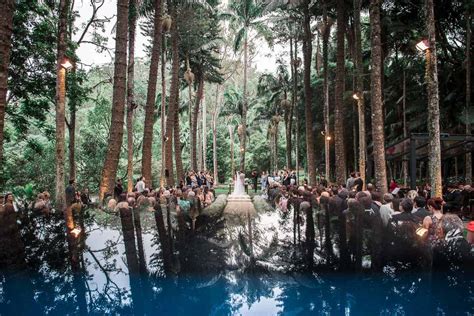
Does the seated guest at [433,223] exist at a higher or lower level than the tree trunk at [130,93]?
lower

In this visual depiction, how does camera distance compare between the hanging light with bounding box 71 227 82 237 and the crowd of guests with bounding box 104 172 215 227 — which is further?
the crowd of guests with bounding box 104 172 215 227

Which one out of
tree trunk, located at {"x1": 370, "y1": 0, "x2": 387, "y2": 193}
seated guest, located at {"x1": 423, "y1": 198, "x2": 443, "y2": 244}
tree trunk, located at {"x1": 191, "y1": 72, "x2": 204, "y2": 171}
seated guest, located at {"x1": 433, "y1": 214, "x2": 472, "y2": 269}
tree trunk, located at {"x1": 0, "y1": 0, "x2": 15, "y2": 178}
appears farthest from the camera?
tree trunk, located at {"x1": 191, "y1": 72, "x2": 204, "y2": 171}

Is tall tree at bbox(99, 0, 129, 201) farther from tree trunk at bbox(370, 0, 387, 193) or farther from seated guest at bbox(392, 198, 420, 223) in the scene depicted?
seated guest at bbox(392, 198, 420, 223)

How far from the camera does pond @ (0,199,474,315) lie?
7.78ft

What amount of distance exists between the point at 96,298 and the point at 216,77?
4215cm

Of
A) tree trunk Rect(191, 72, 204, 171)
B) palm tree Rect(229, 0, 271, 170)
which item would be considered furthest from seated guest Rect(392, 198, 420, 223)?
palm tree Rect(229, 0, 271, 170)

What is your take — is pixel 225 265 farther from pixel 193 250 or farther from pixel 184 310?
pixel 184 310

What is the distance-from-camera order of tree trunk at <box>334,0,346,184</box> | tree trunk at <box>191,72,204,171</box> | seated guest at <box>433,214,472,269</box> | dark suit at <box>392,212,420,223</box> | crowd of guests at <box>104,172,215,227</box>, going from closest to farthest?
1. seated guest at <box>433,214,472,269</box>
2. dark suit at <box>392,212,420,223</box>
3. crowd of guests at <box>104,172,215,227</box>
4. tree trunk at <box>334,0,346,184</box>
5. tree trunk at <box>191,72,204,171</box>

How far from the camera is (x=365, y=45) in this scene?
39.7m

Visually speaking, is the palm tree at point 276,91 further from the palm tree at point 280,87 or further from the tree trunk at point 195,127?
the tree trunk at point 195,127

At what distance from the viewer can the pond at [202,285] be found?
7.78 feet

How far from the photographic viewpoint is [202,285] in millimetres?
2818

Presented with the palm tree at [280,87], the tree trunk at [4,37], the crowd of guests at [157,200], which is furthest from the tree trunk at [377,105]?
the palm tree at [280,87]

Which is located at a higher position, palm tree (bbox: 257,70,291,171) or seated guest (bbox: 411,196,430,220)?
palm tree (bbox: 257,70,291,171)
